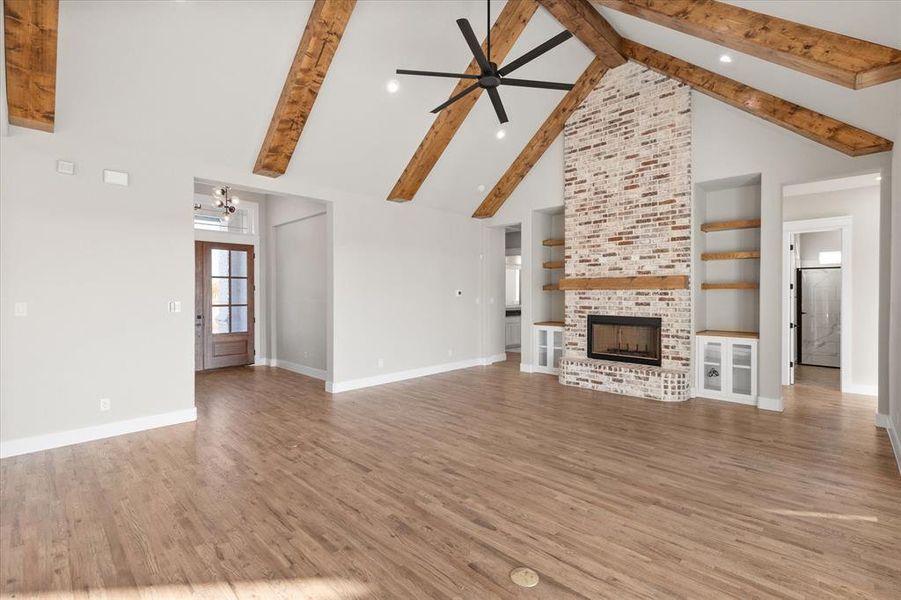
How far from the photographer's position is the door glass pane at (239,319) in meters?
8.27

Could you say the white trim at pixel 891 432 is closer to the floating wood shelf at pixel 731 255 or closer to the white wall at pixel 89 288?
the floating wood shelf at pixel 731 255

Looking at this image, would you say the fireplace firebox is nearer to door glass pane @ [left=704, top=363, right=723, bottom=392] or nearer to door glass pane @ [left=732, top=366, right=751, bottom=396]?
door glass pane @ [left=704, top=363, right=723, bottom=392]

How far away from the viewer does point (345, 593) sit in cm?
208

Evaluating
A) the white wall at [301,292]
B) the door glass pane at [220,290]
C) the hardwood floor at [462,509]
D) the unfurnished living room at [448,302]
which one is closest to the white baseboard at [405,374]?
the unfurnished living room at [448,302]

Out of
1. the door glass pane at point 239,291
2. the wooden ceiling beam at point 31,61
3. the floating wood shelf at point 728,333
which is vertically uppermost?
the wooden ceiling beam at point 31,61

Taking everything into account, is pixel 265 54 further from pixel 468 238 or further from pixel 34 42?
pixel 468 238

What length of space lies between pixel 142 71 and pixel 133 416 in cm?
331

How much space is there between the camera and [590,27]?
17.1 feet

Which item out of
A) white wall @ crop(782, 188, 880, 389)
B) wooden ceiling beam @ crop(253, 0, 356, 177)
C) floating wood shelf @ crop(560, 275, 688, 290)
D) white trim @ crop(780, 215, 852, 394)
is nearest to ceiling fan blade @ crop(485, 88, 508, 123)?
wooden ceiling beam @ crop(253, 0, 356, 177)

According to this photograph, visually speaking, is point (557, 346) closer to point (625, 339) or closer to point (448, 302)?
point (625, 339)

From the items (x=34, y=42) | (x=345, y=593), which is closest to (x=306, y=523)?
(x=345, y=593)

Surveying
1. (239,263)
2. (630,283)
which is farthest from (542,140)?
(239,263)

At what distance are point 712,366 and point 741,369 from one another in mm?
321

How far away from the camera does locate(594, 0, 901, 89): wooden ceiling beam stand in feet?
10.5
